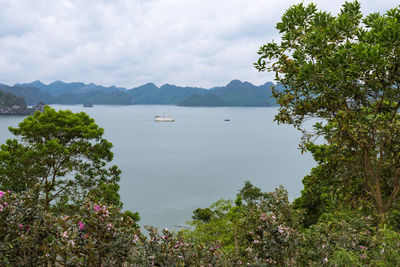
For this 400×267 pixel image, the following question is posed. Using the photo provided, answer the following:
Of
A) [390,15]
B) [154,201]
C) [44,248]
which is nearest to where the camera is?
[44,248]

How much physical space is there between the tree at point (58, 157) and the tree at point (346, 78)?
11.3 meters

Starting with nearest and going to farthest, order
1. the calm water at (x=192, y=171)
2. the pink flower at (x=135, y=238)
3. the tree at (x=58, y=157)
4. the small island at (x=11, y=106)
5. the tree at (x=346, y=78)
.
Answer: the pink flower at (x=135, y=238) → the tree at (x=346, y=78) → the tree at (x=58, y=157) → the calm water at (x=192, y=171) → the small island at (x=11, y=106)

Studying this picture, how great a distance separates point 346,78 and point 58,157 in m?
14.9

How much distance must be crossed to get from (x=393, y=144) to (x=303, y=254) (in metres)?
5.14

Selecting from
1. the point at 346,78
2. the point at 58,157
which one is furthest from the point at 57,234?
the point at 58,157

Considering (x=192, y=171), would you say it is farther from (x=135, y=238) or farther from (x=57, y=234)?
(x=57, y=234)

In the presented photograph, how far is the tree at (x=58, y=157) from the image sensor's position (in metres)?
14.8

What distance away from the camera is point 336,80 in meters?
7.40

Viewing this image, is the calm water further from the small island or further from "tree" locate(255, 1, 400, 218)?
the small island

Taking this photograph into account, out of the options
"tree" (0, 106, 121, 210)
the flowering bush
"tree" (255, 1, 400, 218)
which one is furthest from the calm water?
the flowering bush

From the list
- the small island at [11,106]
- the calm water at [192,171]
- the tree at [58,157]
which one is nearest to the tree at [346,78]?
the tree at [58,157]

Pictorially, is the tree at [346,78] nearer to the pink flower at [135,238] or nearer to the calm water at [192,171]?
the pink flower at [135,238]

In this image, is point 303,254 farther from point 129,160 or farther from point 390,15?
point 129,160

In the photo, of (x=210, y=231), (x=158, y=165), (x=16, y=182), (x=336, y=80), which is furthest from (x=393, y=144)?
(x=158, y=165)
